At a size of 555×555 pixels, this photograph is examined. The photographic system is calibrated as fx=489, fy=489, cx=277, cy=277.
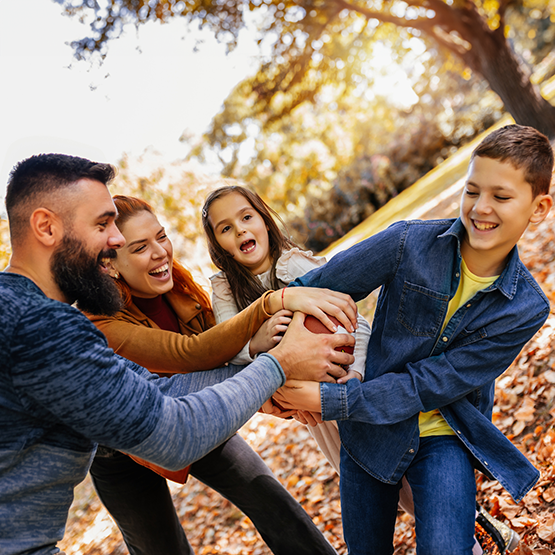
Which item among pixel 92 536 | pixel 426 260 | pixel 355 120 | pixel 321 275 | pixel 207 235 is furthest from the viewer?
pixel 355 120

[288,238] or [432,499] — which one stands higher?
[288,238]

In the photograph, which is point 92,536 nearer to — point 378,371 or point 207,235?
point 207,235

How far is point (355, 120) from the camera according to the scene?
1866 cm

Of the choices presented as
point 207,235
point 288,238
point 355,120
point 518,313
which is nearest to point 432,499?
point 518,313

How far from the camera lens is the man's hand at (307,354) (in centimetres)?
221

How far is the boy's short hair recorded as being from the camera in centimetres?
209

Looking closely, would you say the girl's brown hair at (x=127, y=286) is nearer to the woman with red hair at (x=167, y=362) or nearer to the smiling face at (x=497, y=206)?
the woman with red hair at (x=167, y=362)

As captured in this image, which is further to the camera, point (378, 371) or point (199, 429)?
point (378, 371)

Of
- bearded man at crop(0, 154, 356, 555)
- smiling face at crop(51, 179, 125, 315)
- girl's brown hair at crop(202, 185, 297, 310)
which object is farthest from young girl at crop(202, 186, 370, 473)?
smiling face at crop(51, 179, 125, 315)

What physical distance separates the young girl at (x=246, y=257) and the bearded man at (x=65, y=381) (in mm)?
824

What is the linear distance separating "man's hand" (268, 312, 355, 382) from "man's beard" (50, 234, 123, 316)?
0.77 m

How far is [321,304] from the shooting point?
230 cm

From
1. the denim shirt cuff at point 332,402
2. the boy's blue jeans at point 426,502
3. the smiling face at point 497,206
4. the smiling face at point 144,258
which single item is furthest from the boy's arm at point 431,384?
the smiling face at point 144,258

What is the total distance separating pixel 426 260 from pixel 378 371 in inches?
23.3
